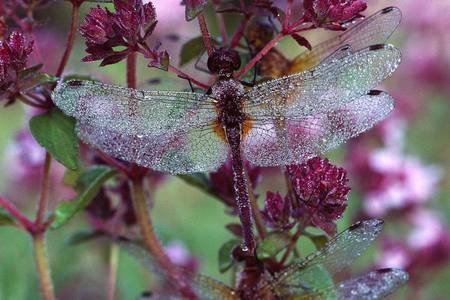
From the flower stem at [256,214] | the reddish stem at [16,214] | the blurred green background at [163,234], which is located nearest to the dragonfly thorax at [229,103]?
the flower stem at [256,214]

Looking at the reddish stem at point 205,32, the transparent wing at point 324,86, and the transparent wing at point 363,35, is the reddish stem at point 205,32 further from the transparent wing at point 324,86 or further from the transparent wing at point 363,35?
the transparent wing at point 363,35

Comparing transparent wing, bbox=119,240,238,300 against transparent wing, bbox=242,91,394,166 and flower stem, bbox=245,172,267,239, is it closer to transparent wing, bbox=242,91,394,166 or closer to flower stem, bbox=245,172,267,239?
flower stem, bbox=245,172,267,239

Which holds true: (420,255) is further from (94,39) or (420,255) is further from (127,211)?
(94,39)

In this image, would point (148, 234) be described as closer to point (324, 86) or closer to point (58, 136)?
point (58, 136)

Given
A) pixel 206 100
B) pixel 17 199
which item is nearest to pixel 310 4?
pixel 206 100

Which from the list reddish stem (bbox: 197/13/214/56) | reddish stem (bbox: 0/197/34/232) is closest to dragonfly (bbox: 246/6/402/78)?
reddish stem (bbox: 197/13/214/56)

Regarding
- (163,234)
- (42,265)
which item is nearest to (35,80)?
(42,265)
